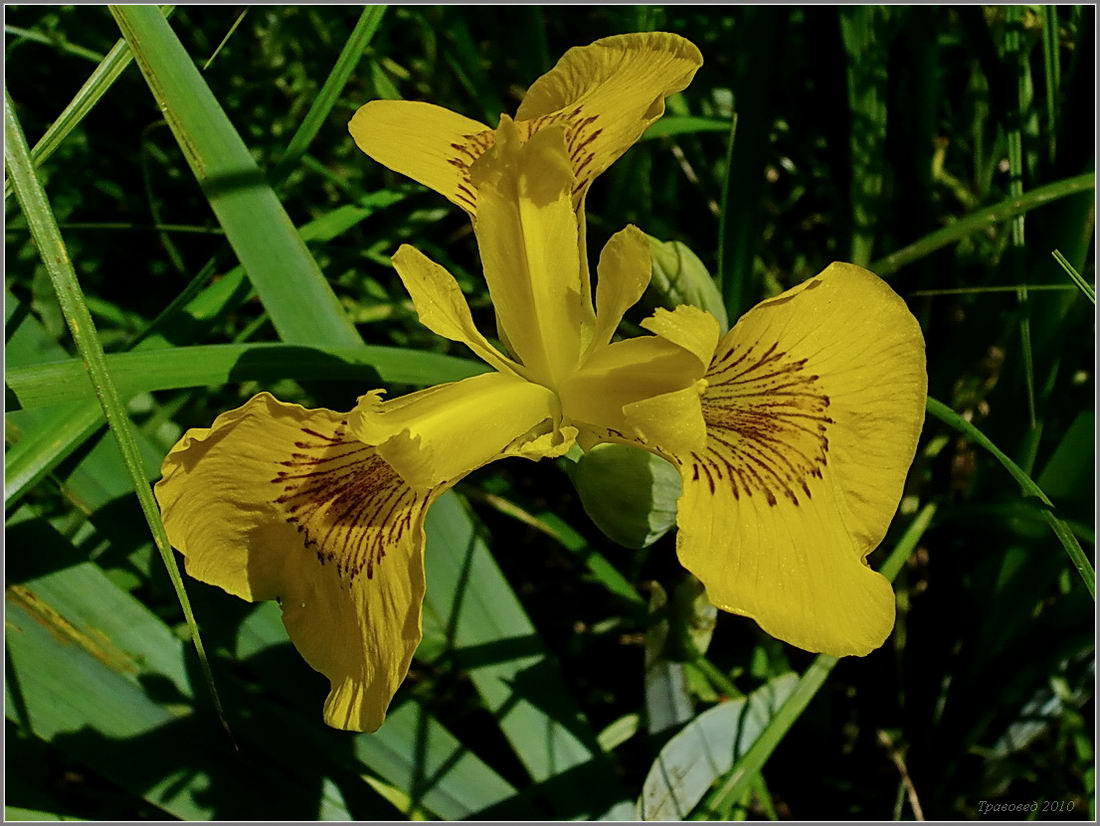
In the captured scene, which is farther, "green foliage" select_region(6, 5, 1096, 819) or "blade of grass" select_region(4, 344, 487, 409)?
"green foliage" select_region(6, 5, 1096, 819)

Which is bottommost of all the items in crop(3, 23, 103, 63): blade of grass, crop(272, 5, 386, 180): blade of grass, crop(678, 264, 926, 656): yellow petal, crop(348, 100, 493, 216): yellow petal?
crop(678, 264, 926, 656): yellow petal

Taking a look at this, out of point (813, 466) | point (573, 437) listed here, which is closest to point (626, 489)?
point (573, 437)

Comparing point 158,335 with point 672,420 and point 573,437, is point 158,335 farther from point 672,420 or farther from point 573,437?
point 672,420

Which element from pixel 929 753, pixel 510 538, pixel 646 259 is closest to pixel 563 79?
pixel 646 259

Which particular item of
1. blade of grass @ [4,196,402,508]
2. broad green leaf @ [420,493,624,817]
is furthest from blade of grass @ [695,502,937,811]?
blade of grass @ [4,196,402,508]

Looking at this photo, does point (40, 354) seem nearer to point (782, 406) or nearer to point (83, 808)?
point (83, 808)

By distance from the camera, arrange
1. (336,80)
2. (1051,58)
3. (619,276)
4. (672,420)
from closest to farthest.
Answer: (672,420), (619,276), (336,80), (1051,58)

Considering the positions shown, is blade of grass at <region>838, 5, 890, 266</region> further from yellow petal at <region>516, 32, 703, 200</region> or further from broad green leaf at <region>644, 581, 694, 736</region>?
broad green leaf at <region>644, 581, 694, 736</region>
